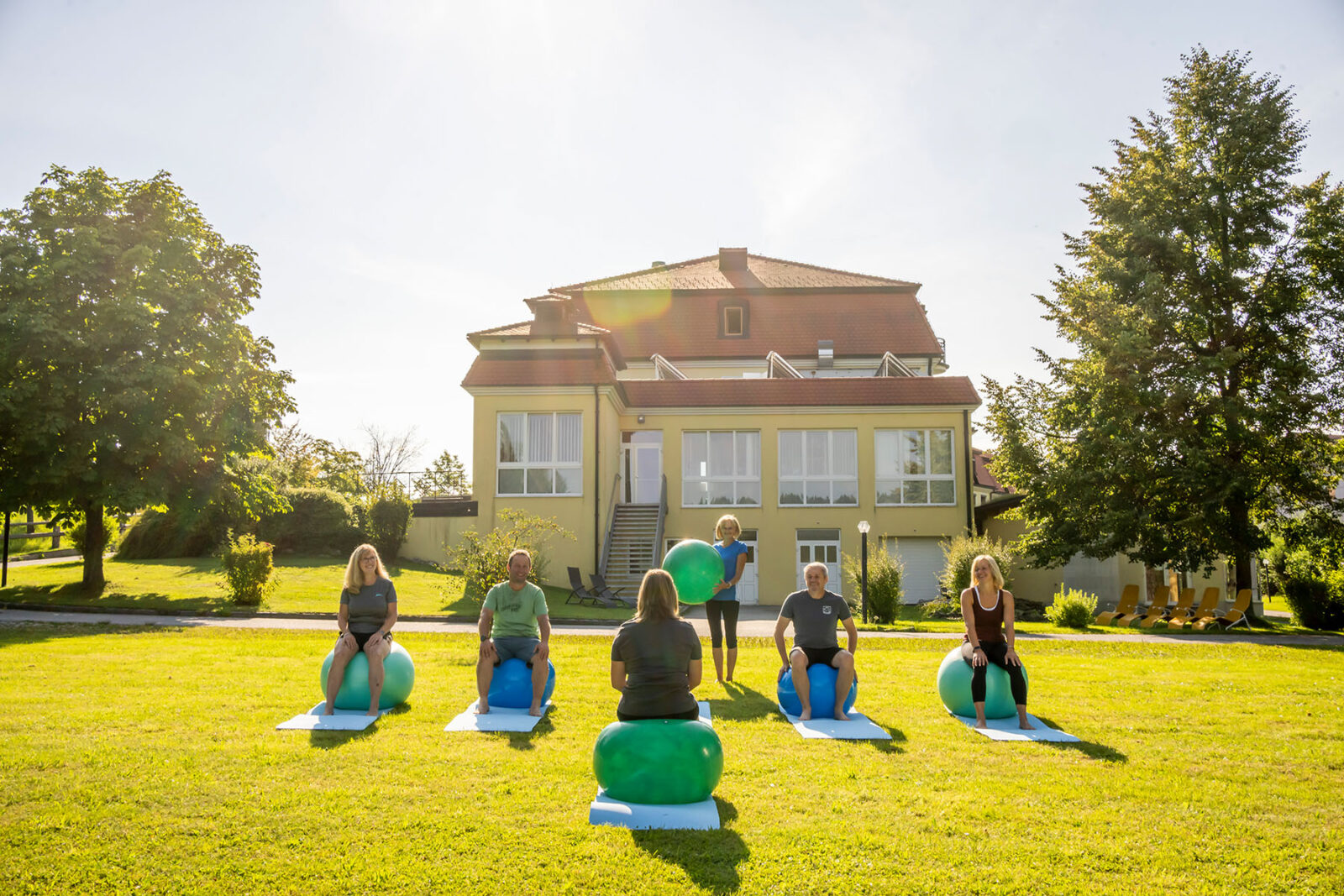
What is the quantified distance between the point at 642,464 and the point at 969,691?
18.9 m

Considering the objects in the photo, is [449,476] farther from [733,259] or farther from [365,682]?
[365,682]

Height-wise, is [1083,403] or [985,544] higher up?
[1083,403]

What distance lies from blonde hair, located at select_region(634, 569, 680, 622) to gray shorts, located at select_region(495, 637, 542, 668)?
2766mm

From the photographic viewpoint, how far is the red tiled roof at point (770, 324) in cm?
3216

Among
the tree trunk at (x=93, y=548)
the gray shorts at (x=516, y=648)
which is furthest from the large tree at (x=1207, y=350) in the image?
the tree trunk at (x=93, y=548)

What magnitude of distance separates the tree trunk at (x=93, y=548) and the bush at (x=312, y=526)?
24.0 ft

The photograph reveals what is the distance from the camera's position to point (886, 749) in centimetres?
666

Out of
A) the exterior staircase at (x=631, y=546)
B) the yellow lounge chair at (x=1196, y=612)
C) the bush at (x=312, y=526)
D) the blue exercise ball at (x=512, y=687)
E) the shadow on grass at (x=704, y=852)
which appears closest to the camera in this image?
the shadow on grass at (x=704, y=852)

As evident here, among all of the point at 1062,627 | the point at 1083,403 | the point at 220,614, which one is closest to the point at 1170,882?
the point at 1062,627

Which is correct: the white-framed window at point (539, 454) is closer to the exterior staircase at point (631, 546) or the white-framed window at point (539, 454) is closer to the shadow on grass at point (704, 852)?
the exterior staircase at point (631, 546)

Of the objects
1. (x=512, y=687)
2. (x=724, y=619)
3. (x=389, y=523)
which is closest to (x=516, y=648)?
(x=512, y=687)

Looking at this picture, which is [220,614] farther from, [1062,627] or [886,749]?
[1062,627]

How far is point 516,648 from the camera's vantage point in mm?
7957

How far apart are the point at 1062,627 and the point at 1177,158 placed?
12.3m
